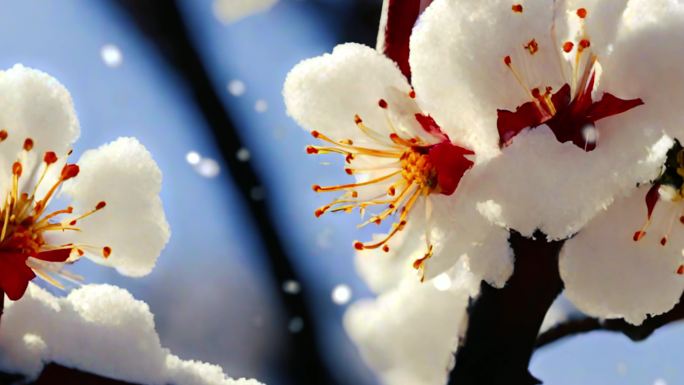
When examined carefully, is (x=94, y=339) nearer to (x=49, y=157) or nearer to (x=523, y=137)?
(x=49, y=157)

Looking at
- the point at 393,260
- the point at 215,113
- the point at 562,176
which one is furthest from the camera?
the point at 215,113

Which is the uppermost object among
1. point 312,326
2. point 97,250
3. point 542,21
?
point 312,326

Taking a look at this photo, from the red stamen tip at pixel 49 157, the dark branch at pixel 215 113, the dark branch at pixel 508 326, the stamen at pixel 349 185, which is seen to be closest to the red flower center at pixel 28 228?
the red stamen tip at pixel 49 157

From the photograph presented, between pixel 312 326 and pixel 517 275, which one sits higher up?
pixel 312 326

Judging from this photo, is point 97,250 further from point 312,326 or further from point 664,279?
point 312,326

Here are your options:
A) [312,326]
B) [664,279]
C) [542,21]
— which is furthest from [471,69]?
[312,326]

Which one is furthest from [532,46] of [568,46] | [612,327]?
[612,327]
